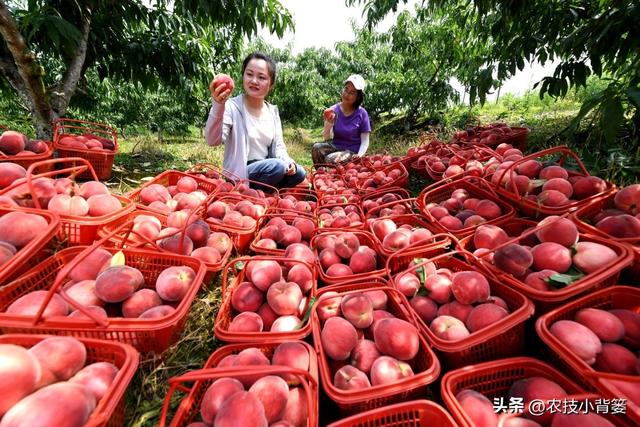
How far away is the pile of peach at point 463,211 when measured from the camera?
183cm

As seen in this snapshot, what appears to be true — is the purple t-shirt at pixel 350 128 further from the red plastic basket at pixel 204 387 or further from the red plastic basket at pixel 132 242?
the red plastic basket at pixel 204 387

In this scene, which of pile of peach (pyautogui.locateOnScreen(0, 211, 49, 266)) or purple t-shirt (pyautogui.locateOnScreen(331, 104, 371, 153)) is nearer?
pile of peach (pyautogui.locateOnScreen(0, 211, 49, 266))

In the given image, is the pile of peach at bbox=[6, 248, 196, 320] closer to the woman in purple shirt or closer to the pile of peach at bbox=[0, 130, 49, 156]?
the pile of peach at bbox=[0, 130, 49, 156]

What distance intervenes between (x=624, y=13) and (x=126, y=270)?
352cm

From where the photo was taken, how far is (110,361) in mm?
980

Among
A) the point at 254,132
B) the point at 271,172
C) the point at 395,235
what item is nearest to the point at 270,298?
the point at 395,235

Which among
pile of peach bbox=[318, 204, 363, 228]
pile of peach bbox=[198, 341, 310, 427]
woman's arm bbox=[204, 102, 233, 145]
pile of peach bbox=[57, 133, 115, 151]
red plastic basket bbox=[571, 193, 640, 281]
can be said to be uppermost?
woman's arm bbox=[204, 102, 233, 145]

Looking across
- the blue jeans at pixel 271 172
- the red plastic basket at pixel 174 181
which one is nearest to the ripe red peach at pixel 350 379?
the red plastic basket at pixel 174 181

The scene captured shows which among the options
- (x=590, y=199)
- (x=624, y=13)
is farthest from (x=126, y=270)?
(x=624, y=13)

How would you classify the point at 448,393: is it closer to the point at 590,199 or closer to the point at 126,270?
the point at 126,270

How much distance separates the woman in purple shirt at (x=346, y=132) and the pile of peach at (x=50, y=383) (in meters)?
4.12

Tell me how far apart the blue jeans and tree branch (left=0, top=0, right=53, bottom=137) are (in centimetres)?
235

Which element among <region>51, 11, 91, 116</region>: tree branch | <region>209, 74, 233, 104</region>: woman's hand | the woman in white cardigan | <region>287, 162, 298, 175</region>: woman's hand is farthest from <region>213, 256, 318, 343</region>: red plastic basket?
<region>51, 11, 91, 116</region>: tree branch

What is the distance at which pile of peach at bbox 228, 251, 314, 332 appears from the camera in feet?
4.10
